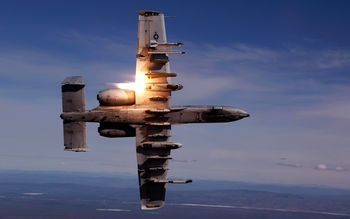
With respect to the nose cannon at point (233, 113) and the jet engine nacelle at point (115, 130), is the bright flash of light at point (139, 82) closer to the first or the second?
the jet engine nacelle at point (115, 130)

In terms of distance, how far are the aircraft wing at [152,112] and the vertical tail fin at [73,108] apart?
3926 millimetres

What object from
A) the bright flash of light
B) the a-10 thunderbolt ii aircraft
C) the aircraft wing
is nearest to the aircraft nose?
the a-10 thunderbolt ii aircraft

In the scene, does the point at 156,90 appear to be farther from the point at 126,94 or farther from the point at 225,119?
the point at 225,119

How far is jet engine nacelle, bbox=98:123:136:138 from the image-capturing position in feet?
85.0

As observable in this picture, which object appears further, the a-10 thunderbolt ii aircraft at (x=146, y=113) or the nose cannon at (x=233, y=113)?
the nose cannon at (x=233, y=113)

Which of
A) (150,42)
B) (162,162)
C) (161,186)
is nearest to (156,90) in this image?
(150,42)

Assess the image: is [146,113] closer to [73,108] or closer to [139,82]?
[139,82]

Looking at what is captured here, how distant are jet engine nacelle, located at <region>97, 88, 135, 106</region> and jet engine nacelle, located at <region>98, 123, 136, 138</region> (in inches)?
61.6

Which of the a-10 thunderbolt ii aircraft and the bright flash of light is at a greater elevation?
the bright flash of light

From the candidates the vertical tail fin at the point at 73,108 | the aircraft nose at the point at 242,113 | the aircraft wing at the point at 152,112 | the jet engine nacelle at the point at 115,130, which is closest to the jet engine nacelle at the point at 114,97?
the aircraft wing at the point at 152,112

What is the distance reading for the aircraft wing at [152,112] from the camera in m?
26.0

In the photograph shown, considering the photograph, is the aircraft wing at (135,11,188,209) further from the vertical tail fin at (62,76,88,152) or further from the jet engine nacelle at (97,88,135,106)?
the vertical tail fin at (62,76,88,152)

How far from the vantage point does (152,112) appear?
25672 mm

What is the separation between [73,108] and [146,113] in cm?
521
